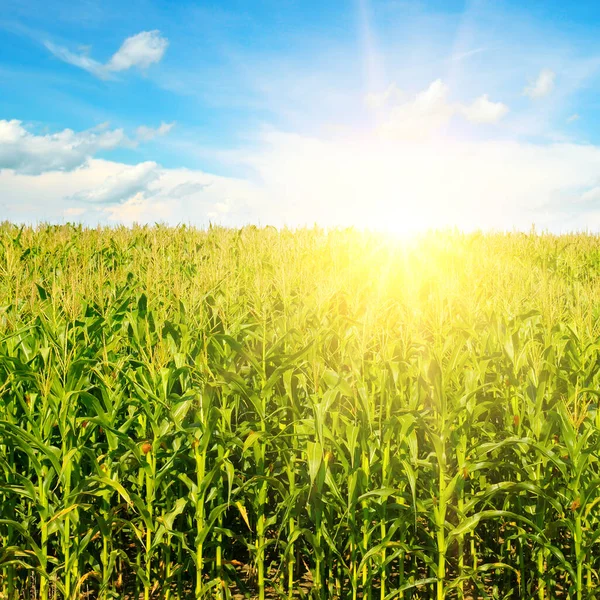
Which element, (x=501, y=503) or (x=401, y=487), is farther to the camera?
(x=501, y=503)

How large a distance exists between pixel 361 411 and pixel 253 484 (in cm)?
95

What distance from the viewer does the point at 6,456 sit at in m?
3.97

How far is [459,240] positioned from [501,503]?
1149 cm

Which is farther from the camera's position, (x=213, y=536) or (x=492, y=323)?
(x=492, y=323)

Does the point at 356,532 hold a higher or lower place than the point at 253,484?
lower

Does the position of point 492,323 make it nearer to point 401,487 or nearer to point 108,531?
point 401,487

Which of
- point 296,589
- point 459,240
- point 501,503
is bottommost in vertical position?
point 296,589

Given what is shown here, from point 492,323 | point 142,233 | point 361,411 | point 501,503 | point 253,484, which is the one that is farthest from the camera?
point 142,233

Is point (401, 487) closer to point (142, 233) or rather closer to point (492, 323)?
point (492, 323)

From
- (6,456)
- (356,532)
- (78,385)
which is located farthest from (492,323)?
(6,456)

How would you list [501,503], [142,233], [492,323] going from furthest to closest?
[142,233] → [492,323] → [501,503]

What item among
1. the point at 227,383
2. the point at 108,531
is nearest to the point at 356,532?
the point at 227,383

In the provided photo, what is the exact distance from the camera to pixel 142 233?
14.6 m

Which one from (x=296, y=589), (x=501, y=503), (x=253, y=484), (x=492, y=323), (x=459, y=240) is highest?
(x=459, y=240)
